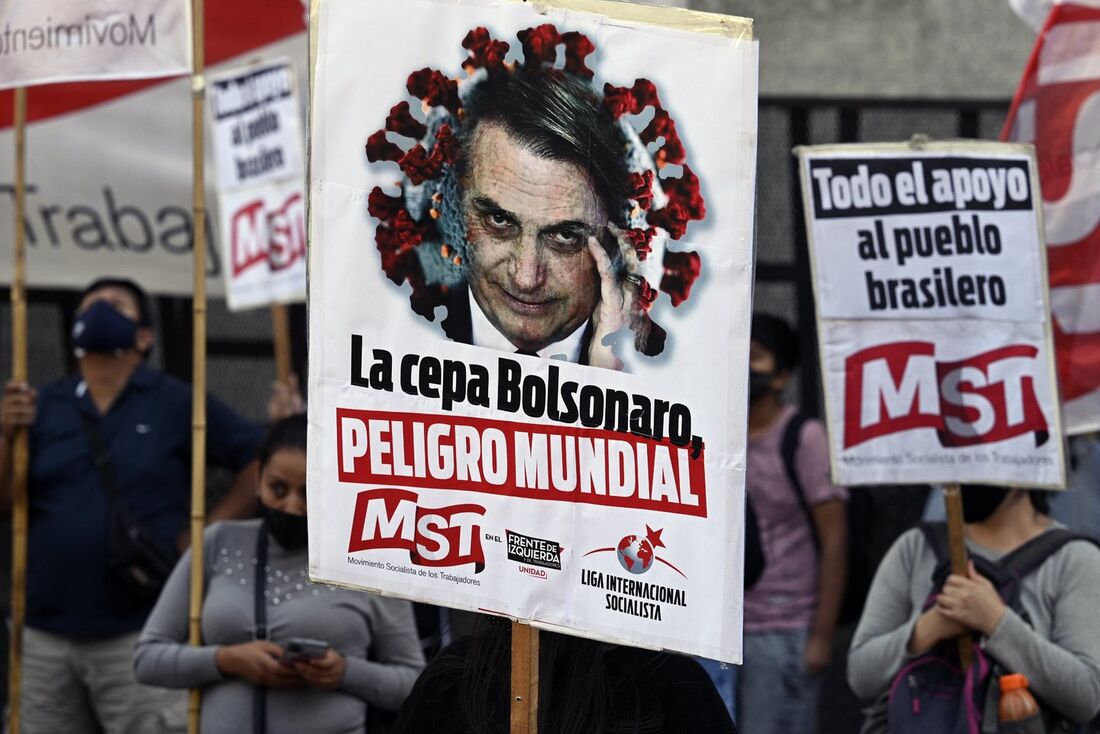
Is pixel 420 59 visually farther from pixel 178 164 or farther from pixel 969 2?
pixel 969 2

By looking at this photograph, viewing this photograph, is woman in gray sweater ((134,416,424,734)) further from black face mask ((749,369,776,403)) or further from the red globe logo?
black face mask ((749,369,776,403))

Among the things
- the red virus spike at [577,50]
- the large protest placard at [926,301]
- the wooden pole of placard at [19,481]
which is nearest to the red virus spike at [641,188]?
the red virus spike at [577,50]

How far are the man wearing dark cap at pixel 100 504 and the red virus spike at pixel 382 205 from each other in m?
2.66

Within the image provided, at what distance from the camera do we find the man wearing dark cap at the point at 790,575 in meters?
5.77

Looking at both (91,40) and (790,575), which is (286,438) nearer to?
(91,40)

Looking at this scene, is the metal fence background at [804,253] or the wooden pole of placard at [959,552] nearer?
the wooden pole of placard at [959,552]

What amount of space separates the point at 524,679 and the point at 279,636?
4.67 feet

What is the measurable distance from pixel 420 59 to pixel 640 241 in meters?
0.53

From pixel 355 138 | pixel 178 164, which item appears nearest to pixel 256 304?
pixel 178 164

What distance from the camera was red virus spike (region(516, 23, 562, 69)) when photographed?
3.11 metres

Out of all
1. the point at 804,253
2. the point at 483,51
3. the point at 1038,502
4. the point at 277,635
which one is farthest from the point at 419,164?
the point at 804,253

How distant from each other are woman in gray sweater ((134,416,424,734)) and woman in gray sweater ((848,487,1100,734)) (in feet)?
4.00

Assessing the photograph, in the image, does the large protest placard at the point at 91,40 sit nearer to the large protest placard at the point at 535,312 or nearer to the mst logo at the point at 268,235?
the large protest placard at the point at 535,312

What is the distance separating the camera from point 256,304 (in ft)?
21.0
